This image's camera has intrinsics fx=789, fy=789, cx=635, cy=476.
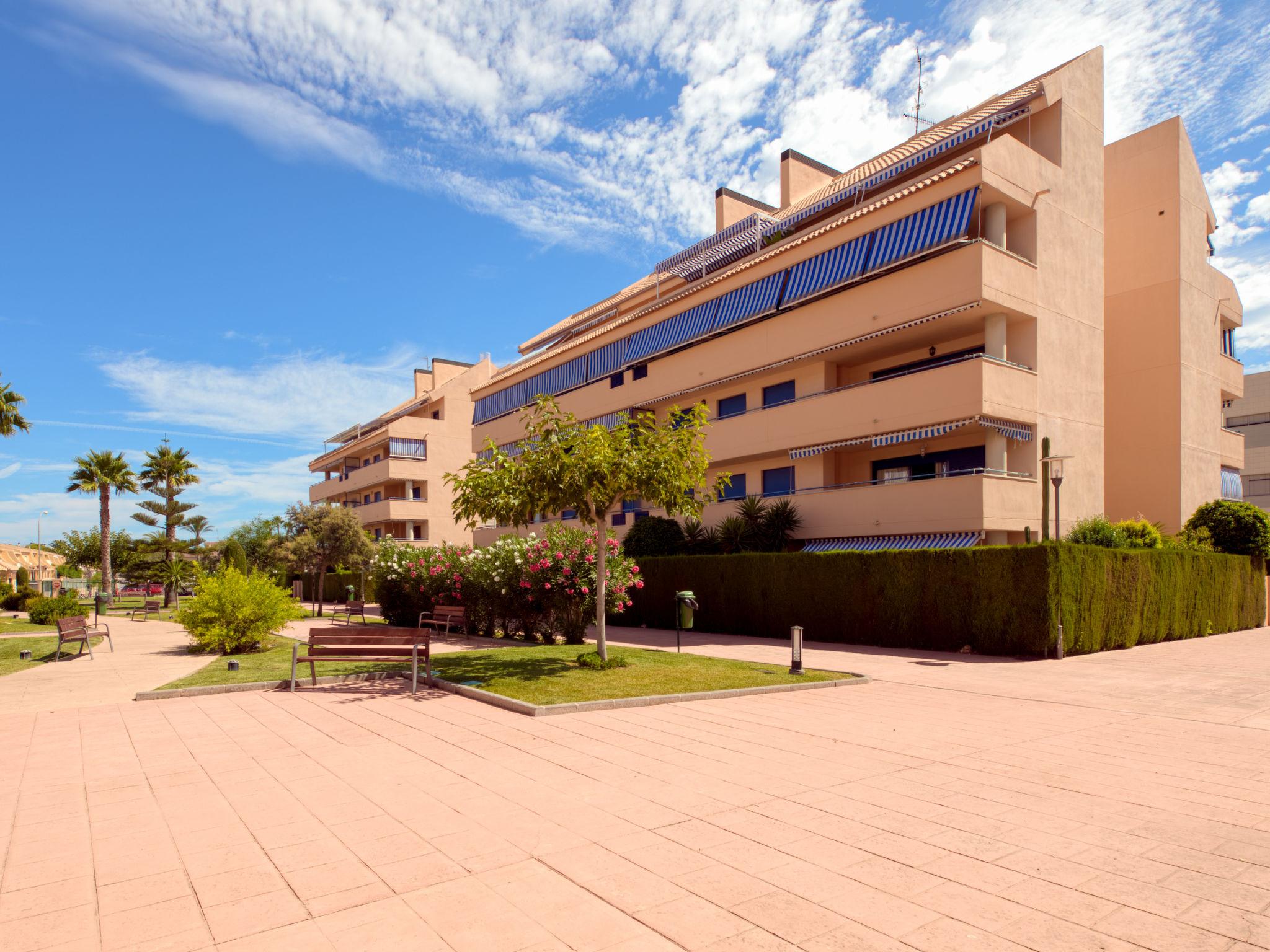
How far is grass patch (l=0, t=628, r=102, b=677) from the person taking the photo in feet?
49.3

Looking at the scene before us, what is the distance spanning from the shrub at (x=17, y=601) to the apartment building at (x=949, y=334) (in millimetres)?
31484

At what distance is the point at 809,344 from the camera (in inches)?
1004

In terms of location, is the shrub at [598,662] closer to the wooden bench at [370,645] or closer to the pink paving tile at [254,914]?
the wooden bench at [370,645]

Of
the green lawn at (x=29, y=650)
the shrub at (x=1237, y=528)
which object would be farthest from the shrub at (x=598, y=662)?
the shrub at (x=1237, y=528)

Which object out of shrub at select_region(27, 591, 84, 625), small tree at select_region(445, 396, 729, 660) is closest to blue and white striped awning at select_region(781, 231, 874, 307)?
small tree at select_region(445, 396, 729, 660)

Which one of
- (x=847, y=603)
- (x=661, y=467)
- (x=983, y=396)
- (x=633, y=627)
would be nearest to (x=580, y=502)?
(x=661, y=467)

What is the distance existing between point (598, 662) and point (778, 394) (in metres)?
17.7

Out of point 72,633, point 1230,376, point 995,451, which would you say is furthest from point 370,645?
point 1230,376

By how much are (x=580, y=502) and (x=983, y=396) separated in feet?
41.1

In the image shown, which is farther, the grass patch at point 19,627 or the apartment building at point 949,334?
the grass patch at point 19,627

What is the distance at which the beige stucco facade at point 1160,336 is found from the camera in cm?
2661

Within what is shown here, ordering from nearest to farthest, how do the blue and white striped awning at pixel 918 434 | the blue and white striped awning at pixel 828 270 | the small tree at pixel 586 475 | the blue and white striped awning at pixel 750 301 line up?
the small tree at pixel 586 475
the blue and white striped awning at pixel 918 434
the blue and white striped awning at pixel 828 270
the blue and white striped awning at pixel 750 301

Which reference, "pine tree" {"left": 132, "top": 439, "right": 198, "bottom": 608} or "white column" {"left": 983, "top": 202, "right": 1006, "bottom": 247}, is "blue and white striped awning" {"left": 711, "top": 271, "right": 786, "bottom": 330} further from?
"pine tree" {"left": 132, "top": 439, "right": 198, "bottom": 608}

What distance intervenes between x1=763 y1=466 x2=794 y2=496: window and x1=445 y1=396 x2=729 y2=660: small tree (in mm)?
14799
